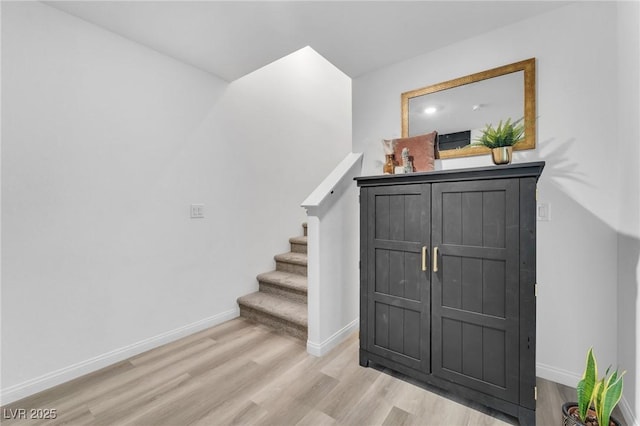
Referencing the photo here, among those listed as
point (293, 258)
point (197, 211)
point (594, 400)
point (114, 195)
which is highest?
point (114, 195)

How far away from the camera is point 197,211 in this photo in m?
2.62

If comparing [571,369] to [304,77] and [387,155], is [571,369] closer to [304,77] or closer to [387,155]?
[387,155]

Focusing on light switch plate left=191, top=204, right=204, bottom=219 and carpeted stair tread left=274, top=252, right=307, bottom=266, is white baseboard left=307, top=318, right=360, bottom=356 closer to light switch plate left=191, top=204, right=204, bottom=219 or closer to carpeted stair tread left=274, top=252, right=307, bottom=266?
carpeted stair tread left=274, top=252, right=307, bottom=266

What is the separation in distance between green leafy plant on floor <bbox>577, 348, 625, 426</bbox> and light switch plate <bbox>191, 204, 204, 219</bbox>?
275 cm

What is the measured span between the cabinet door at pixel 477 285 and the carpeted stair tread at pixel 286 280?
4.52ft

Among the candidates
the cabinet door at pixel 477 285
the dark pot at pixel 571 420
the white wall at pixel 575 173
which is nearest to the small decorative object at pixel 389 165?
the cabinet door at pixel 477 285

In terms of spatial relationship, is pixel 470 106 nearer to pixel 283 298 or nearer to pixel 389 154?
pixel 389 154

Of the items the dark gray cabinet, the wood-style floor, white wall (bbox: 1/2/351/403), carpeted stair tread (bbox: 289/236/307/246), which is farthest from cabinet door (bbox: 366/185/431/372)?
white wall (bbox: 1/2/351/403)

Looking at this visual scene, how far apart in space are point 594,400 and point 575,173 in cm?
125

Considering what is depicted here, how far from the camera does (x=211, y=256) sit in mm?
2750

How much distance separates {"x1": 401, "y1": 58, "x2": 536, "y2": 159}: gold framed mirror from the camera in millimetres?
1902

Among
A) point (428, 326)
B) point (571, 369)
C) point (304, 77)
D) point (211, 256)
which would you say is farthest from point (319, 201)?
point (304, 77)

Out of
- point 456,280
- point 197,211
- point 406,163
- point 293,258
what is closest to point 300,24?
point 406,163

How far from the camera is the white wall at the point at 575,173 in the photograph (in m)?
1.68
